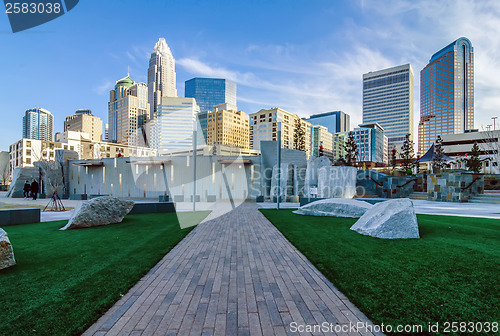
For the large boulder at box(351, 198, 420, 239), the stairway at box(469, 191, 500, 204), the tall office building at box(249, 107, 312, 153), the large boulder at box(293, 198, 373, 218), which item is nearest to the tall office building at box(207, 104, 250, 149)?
the tall office building at box(249, 107, 312, 153)

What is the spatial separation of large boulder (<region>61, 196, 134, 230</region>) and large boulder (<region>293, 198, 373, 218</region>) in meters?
8.41

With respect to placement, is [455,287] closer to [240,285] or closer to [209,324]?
[240,285]

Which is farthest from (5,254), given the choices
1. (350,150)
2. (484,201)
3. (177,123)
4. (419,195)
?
(350,150)

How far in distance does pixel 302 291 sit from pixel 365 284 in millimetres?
997

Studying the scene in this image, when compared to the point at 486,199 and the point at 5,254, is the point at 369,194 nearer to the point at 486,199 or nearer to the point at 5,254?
the point at 486,199

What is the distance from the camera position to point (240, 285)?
4012 mm

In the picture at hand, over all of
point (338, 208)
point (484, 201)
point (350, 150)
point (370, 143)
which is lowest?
point (484, 201)

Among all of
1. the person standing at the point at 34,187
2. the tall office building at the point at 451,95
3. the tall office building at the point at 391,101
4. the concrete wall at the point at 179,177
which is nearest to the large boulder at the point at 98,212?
the concrete wall at the point at 179,177

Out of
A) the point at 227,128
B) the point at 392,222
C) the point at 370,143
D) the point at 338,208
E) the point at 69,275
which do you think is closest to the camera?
the point at 69,275

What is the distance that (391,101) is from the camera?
17625 centimetres

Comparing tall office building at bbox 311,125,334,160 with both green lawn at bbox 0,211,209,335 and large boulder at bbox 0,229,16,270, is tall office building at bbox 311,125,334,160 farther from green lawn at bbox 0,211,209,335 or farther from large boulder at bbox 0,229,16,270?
large boulder at bbox 0,229,16,270

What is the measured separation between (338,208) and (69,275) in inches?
400

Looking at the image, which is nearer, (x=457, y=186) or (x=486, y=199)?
(x=486, y=199)

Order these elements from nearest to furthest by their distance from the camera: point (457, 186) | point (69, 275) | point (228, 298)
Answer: point (228, 298)
point (69, 275)
point (457, 186)
